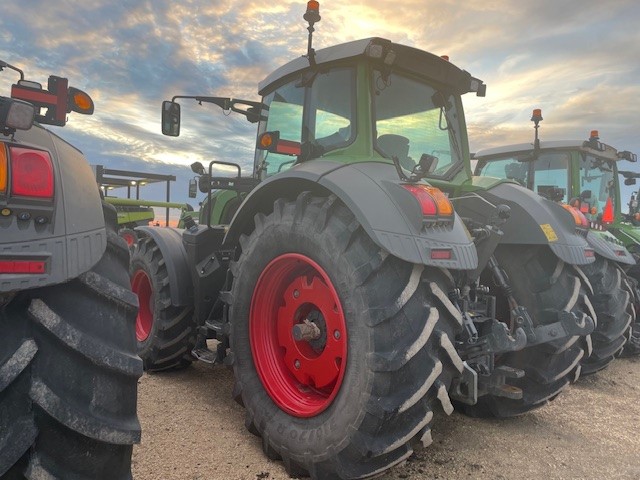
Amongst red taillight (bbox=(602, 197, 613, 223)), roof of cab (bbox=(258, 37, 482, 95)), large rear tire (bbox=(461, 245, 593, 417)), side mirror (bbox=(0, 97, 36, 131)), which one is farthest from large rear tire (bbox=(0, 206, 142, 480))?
red taillight (bbox=(602, 197, 613, 223))

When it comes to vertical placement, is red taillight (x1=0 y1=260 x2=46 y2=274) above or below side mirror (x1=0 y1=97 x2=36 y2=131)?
below

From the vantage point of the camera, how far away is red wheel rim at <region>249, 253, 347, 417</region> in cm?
255

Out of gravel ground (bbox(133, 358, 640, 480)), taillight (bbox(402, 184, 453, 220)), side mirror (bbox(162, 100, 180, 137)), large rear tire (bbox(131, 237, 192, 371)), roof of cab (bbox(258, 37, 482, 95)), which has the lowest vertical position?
gravel ground (bbox(133, 358, 640, 480))

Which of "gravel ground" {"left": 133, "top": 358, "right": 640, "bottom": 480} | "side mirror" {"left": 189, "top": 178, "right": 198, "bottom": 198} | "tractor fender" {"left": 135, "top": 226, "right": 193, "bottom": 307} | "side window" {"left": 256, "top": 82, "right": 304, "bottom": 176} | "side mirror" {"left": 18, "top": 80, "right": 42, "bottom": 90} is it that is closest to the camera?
"side mirror" {"left": 18, "top": 80, "right": 42, "bottom": 90}

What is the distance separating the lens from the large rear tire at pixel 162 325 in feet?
12.5

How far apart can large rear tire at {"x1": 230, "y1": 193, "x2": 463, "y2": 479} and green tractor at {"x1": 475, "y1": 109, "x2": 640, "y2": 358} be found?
334 centimetres

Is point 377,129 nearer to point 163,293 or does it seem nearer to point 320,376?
point 320,376

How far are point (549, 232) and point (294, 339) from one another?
186cm

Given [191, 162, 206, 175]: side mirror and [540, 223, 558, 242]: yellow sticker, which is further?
[191, 162, 206, 175]: side mirror

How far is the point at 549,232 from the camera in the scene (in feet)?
10.4

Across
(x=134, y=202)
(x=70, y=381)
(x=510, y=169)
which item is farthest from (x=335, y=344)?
(x=134, y=202)

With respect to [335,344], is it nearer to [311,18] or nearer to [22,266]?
[22,266]

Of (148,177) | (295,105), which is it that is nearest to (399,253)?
(295,105)

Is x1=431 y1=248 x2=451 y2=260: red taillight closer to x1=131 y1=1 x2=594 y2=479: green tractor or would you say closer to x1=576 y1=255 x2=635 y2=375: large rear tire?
x1=131 y1=1 x2=594 y2=479: green tractor
